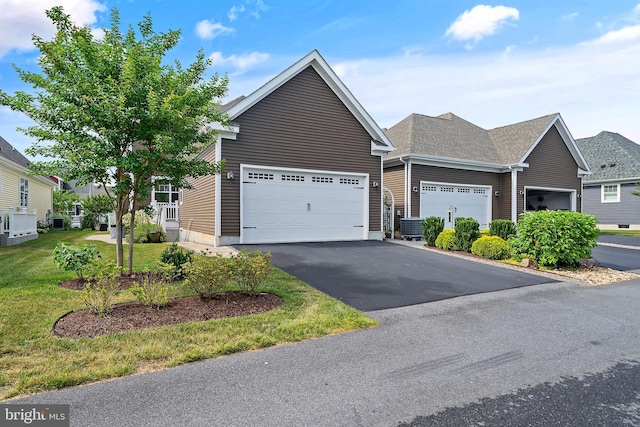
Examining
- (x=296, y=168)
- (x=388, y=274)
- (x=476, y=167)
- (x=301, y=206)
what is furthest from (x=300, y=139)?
(x=476, y=167)

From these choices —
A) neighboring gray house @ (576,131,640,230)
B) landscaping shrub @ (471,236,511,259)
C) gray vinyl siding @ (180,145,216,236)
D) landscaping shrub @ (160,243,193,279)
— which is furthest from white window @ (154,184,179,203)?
neighboring gray house @ (576,131,640,230)

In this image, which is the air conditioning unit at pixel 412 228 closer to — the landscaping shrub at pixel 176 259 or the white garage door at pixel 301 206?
the white garage door at pixel 301 206

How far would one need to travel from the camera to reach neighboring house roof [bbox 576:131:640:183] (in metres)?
22.3

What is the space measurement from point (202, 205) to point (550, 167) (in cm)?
1857

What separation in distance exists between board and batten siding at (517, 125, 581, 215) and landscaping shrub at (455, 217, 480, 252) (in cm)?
789

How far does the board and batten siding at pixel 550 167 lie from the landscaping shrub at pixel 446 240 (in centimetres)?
796

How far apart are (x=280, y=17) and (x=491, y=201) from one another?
44.4 ft

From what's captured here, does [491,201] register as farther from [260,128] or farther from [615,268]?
[260,128]

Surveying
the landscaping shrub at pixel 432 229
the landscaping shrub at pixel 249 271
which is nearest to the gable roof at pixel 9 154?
the landscaping shrub at pixel 249 271

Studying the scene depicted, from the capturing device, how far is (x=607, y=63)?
11156 mm

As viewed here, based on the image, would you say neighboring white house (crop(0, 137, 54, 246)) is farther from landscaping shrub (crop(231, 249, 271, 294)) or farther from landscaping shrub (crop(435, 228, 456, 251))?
landscaping shrub (crop(435, 228, 456, 251))

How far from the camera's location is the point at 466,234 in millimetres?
11625

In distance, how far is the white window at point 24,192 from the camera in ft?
55.9

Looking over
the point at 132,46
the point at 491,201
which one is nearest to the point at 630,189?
the point at 491,201
